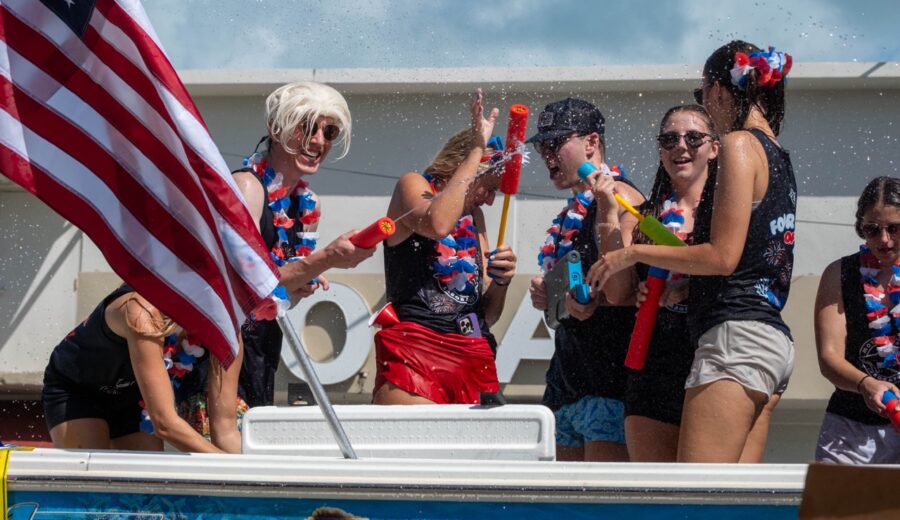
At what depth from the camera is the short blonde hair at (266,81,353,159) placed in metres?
4.20

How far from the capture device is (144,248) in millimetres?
3139

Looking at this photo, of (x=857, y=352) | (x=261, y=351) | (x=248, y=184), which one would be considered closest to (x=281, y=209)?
(x=248, y=184)

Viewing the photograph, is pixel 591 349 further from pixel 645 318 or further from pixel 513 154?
pixel 513 154

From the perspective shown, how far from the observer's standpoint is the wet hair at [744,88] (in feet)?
11.8

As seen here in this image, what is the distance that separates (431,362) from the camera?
427 cm

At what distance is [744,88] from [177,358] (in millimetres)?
2093

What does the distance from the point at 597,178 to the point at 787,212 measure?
0.70 m

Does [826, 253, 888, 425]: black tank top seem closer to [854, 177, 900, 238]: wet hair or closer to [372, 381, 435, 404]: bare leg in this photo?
[854, 177, 900, 238]: wet hair

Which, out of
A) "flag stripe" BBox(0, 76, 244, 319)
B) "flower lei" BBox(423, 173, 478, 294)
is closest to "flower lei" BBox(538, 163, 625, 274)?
"flower lei" BBox(423, 173, 478, 294)

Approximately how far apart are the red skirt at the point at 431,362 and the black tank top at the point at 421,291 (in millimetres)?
46

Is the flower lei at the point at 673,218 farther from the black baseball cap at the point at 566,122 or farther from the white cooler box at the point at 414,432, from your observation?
the white cooler box at the point at 414,432

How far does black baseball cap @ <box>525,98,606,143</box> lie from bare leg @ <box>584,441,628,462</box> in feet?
3.72

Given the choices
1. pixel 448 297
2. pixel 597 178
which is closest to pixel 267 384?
pixel 448 297

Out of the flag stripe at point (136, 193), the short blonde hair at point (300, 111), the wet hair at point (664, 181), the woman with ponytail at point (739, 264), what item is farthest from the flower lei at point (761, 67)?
the flag stripe at point (136, 193)
